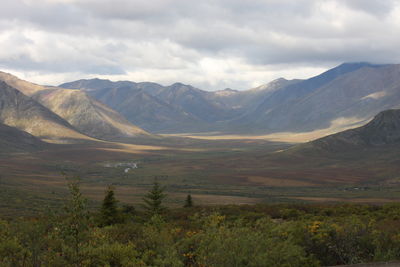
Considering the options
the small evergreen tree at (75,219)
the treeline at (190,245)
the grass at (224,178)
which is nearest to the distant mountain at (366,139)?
the grass at (224,178)

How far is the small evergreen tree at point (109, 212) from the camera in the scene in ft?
110

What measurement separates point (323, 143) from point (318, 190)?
275ft

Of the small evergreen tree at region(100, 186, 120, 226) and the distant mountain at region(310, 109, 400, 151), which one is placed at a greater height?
the distant mountain at region(310, 109, 400, 151)

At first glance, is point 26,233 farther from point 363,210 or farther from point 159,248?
point 363,210

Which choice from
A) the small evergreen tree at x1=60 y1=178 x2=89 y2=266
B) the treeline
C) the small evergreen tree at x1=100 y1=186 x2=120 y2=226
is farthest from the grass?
the small evergreen tree at x1=60 y1=178 x2=89 y2=266

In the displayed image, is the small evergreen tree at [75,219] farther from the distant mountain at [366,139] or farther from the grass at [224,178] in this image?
the distant mountain at [366,139]

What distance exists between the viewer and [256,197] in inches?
3839

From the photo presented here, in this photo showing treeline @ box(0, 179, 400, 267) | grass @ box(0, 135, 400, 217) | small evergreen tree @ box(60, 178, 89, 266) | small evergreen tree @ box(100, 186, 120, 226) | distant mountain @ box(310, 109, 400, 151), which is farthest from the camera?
distant mountain @ box(310, 109, 400, 151)

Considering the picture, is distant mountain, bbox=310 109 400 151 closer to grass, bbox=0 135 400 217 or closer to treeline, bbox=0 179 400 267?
grass, bbox=0 135 400 217

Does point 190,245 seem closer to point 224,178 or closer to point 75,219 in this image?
point 75,219

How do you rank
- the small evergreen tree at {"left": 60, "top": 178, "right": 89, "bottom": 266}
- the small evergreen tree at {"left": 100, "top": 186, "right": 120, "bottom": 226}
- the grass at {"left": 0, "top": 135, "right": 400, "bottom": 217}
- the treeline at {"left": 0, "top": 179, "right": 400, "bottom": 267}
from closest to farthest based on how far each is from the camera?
the small evergreen tree at {"left": 60, "top": 178, "right": 89, "bottom": 266}, the treeline at {"left": 0, "top": 179, "right": 400, "bottom": 267}, the small evergreen tree at {"left": 100, "top": 186, "right": 120, "bottom": 226}, the grass at {"left": 0, "top": 135, "right": 400, "bottom": 217}

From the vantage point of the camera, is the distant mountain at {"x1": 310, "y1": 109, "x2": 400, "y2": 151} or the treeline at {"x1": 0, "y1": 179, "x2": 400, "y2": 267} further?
the distant mountain at {"x1": 310, "y1": 109, "x2": 400, "y2": 151}

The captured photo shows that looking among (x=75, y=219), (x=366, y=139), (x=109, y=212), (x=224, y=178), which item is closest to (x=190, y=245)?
(x=75, y=219)

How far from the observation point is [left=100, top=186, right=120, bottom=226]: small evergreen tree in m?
33.6
